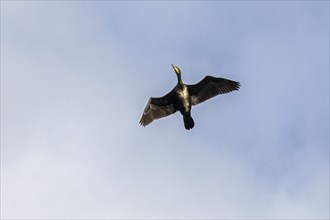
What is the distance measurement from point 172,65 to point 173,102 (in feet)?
5.06

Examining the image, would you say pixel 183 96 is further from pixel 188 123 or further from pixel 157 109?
pixel 157 109

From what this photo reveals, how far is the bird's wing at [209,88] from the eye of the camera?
2052cm

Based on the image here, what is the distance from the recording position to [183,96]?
66.1 feet

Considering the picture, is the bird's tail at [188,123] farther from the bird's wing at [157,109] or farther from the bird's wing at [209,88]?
the bird's wing at [157,109]

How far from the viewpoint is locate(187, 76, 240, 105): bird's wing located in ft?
67.3

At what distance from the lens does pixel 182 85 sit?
Result: 20.4 meters

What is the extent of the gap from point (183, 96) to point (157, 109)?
58.0 inches

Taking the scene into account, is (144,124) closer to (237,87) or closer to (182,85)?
(182,85)

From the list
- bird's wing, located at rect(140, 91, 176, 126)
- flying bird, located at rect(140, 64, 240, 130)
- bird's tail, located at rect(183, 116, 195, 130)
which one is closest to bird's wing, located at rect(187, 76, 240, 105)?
flying bird, located at rect(140, 64, 240, 130)

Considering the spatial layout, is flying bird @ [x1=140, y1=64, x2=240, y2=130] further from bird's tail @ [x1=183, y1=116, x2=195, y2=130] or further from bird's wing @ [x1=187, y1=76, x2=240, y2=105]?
bird's tail @ [x1=183, y1=116, x2=195, y2=130]

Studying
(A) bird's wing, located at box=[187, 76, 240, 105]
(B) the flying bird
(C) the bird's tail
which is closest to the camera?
(C) the bird's tail

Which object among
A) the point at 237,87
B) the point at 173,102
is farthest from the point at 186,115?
the point at 237,87

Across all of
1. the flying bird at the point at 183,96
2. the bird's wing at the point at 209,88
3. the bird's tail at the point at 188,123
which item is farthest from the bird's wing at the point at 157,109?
the bird's tail at the point at 188,123

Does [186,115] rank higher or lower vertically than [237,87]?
lower
